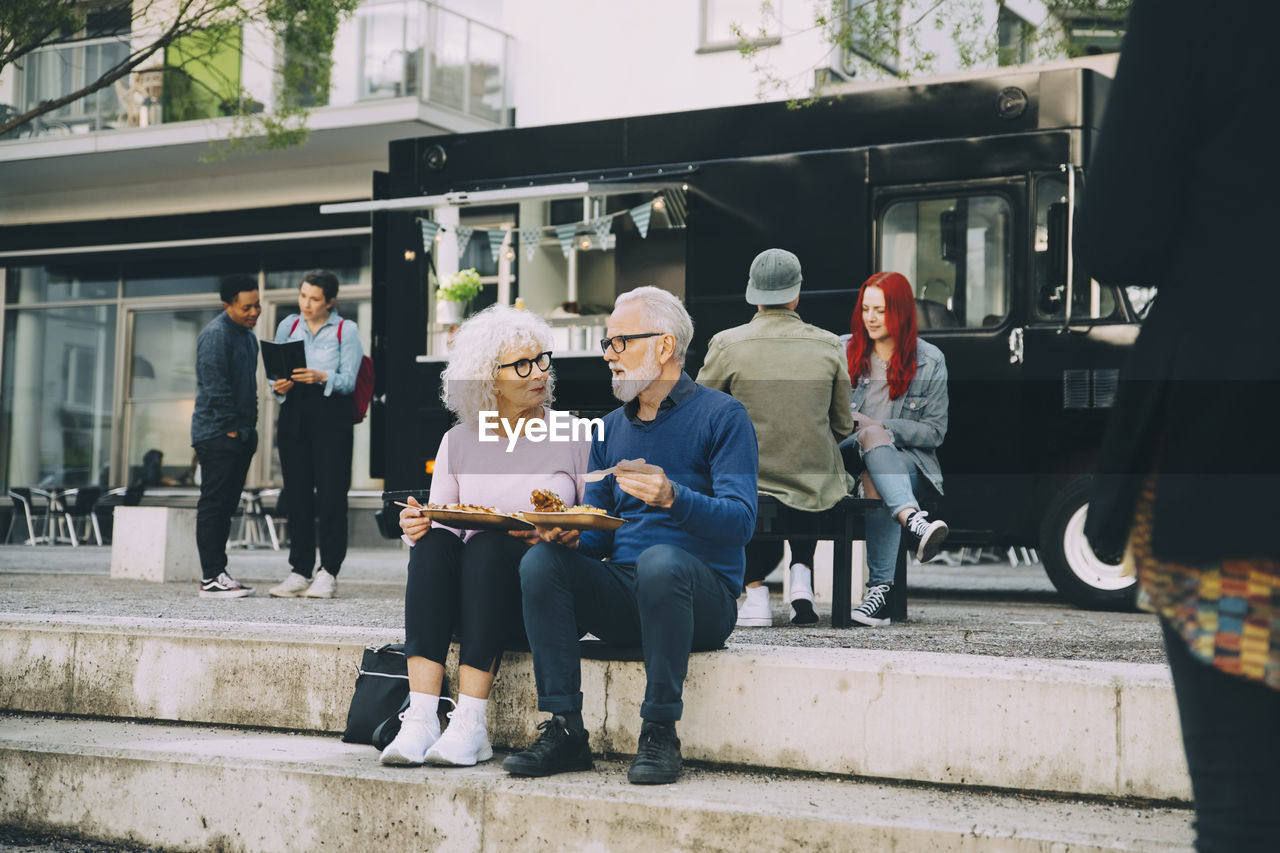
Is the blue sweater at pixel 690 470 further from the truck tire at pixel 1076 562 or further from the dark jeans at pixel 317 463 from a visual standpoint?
the truck tire at pixel 1076 562

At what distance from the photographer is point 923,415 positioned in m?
6.18

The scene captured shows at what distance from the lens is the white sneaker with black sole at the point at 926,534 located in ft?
18.5

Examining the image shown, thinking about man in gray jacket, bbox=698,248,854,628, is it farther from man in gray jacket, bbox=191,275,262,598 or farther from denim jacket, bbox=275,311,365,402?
man in gray jacket, bbox=191,275,262,598

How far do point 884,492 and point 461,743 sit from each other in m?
2.55

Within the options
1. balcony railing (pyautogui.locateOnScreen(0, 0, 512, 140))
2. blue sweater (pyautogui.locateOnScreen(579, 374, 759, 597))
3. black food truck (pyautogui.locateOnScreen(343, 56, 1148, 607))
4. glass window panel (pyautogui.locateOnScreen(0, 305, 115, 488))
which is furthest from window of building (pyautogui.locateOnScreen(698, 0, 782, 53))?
blue sweater (pyautogui.locateOnScreen(579, 374, 759, 597))

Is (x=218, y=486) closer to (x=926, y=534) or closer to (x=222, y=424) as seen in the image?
(x=222, y=424)

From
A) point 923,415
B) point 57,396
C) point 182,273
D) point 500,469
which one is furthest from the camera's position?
point 57,396

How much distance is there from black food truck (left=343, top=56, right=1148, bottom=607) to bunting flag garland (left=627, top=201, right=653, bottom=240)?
13 mm

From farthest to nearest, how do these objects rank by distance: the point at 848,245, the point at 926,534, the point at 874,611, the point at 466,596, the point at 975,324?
the point at 848,245 < the point at 975,324 < the point at 874,611 < the point at 926,534 < the point at 466,596

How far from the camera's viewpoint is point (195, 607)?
6.41 m

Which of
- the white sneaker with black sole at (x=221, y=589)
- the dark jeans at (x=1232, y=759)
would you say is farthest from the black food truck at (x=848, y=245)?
the dark jeans at (x=1232, y=759)

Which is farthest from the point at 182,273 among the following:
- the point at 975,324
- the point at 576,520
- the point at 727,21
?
the point at 576,520

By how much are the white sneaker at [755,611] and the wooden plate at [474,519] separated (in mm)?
1917

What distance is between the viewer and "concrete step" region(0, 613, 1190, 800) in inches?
141
